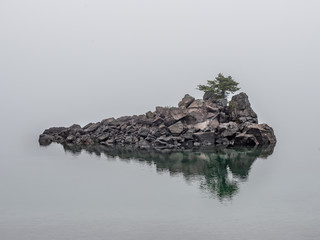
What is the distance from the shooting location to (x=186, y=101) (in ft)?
419

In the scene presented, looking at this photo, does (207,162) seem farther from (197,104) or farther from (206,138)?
(197,104)

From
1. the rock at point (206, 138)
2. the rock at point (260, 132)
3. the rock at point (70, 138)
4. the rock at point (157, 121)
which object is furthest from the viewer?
the rock at point (70, 138)

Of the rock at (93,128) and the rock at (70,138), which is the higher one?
the rock at (93,128)

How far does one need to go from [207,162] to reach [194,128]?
29378mm

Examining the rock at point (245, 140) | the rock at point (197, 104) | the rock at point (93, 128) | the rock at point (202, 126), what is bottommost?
the rock at point (245, 140)

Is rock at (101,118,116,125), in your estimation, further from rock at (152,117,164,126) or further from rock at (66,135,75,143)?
rock at (152,117,164,126)

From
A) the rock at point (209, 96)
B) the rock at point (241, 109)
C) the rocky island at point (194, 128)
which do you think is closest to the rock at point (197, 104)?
the rocky island at point (194, 128)

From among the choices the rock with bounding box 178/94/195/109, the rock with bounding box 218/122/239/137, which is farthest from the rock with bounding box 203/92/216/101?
the rock with bounding box 218/122/239/137

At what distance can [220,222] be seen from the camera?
44.0m

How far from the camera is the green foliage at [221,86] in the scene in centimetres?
12900

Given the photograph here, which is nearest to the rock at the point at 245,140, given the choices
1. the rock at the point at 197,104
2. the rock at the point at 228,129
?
the rock at the point at 228,129

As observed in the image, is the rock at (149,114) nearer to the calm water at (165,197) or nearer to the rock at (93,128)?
the rock at (93,128)

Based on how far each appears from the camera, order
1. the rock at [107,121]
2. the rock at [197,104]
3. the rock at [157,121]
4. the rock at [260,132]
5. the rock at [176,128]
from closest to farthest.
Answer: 1. the rock at [260,132]
2. the rock at [176,128]
3. the rock at [197,104]
4. the rock at [157,121]
5. the rock at [107,121]

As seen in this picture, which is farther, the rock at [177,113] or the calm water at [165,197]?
the rock at [177,113]
